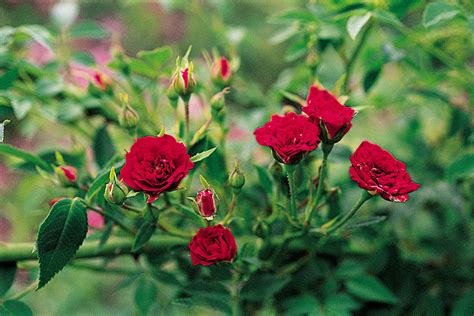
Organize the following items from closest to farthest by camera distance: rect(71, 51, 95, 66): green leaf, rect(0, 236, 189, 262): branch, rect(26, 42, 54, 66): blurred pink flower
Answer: rect(0, 236, 189, 262): branch
rect(71, 51, 95, 66): green leaf
rect(26, 42, 54, 66): blurred pink flower

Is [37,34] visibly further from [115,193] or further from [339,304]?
[339,304]

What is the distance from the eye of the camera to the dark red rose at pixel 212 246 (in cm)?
34

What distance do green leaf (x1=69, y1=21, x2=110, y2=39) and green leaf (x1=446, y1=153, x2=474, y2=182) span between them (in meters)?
0.35

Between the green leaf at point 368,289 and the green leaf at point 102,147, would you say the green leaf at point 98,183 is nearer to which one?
the green leaf at point 102,147

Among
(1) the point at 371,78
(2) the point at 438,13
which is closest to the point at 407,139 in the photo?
(1) the point at 371,78

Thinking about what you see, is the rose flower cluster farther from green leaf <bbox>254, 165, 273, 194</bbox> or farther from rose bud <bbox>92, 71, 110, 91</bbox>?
rose bud <bbox>92, 71, 110, 91</bbox>

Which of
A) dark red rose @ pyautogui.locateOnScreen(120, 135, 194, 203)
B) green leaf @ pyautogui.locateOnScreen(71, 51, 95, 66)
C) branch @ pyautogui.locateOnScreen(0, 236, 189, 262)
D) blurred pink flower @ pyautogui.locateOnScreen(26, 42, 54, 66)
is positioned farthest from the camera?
blurred pink flower @ pyautogui.locateOnScreen(26, 42, 54, 66)

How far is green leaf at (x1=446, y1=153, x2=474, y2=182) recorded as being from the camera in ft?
1.49

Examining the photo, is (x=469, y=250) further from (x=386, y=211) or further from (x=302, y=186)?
(x=302, y=186)

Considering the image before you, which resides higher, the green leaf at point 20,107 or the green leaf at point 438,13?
the green leaf at point 438,13

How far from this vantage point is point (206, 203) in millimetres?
339

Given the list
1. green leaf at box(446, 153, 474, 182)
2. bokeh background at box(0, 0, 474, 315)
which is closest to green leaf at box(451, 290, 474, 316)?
bokeh background at box(0, 0, 474, 315)

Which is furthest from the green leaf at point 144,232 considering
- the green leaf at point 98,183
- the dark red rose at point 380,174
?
the dark red rose at point 380,174

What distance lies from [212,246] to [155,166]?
0.21ft
